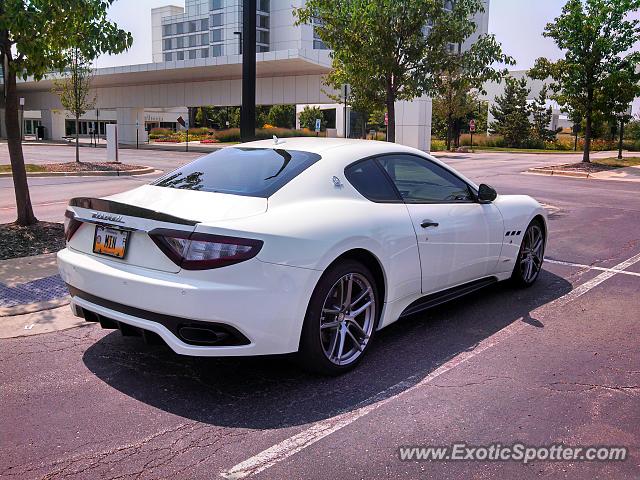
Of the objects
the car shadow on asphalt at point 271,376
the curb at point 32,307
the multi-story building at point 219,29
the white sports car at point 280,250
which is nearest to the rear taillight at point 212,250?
the white sports car at point 280,250

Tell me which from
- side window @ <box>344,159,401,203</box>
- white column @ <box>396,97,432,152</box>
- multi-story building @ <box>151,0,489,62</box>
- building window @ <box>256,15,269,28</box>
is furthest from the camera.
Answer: building window @ <box>256,15,269,28</box>

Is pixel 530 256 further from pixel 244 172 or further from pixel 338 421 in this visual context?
pixel 338 421

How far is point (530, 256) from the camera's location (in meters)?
6.44

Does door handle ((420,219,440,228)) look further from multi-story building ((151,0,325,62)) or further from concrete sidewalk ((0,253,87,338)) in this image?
multi-story building ((151,0,325,62))

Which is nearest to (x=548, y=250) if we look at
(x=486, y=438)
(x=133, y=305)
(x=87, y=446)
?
(x=486, y=438)

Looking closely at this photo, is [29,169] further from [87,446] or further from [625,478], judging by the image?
[625,478]

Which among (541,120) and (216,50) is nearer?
(541,120)

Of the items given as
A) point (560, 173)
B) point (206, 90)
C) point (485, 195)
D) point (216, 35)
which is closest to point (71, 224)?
point (485, 195)

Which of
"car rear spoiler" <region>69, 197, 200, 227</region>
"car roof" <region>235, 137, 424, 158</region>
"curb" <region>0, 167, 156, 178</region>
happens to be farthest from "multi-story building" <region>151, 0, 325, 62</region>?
Result: "car rear spoiler" <region>69, 197, 200, 227</region>

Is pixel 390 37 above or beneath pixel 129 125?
above

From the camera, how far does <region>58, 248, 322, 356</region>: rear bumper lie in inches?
141

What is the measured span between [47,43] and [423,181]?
19.1ft

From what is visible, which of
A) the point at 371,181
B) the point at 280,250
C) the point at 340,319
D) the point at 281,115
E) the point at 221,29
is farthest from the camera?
the point at 221,29

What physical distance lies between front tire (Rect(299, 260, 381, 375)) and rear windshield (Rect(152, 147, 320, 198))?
0.74 metres
